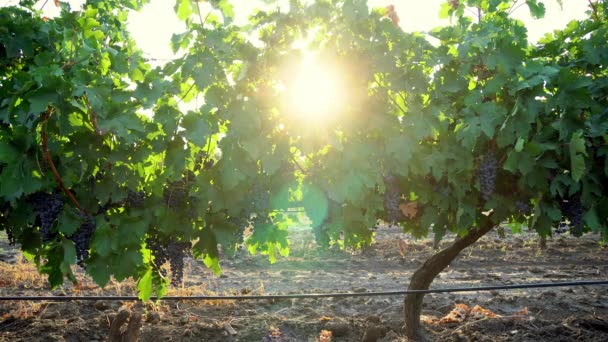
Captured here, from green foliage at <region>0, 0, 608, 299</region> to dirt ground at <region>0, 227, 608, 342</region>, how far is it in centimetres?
261

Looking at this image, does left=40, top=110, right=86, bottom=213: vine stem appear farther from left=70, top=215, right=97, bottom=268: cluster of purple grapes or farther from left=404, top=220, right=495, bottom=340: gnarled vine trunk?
left=404, top=220, right=495, bottom=340: gnarled vine trunk

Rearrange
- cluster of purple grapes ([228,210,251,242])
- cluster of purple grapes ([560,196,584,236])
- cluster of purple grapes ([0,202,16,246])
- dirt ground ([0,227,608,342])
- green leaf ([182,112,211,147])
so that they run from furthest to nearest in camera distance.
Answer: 1. dirt ground ([0,227,608,342])
2. cluster of purple grapes ([560,196,584,236])
3. cluster of purple grapes ([0,202,16,246])
4. cluster of purple grapes ([228,210,251,242])
5. green leaf ([182,112,211,147])

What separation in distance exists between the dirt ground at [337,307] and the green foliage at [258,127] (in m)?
2.61

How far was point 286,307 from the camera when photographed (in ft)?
26.1

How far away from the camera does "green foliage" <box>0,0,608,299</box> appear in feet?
9.78

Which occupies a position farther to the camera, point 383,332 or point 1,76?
point 383,332

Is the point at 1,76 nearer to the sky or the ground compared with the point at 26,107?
nearer to the sky

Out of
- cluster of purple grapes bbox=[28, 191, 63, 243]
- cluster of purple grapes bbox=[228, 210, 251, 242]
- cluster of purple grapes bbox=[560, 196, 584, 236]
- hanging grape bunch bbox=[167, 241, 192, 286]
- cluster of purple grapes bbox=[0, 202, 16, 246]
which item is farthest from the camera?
cluster of purple grapes bbox=[560, 196, 584, 236]

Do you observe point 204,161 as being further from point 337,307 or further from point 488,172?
point 337,307

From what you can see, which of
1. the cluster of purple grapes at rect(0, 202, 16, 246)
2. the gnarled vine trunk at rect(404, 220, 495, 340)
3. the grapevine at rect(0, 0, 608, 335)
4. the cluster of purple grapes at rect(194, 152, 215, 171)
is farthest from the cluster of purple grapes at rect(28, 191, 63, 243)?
the gnarled vine trunk at rect(404, 220, 495, 340)

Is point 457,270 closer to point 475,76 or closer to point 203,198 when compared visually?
point 475,76

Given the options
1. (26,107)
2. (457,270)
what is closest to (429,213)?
(26,107)

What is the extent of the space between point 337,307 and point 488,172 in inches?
185

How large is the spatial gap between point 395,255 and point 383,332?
6.81m
